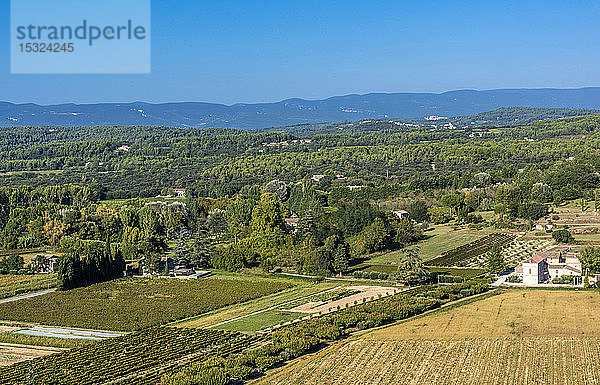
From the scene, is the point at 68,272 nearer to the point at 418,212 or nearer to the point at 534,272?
the point at 534,272

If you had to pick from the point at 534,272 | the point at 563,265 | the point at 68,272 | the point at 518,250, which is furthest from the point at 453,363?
the point at 518,250

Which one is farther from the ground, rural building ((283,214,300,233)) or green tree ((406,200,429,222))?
green tree ((406,200,429,222))

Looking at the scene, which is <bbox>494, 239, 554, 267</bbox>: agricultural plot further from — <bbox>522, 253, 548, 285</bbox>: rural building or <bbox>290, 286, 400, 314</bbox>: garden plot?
<bbox>290, 286, 400, 314</bbox>: garden plot

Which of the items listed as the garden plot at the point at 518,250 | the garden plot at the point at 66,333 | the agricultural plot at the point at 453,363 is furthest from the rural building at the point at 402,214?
the garden plot at the point at 66,333

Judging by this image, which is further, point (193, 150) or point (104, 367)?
point (193, 150)

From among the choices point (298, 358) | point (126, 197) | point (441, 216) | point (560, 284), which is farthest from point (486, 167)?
point (298, 358)

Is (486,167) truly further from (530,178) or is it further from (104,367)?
(104,367)

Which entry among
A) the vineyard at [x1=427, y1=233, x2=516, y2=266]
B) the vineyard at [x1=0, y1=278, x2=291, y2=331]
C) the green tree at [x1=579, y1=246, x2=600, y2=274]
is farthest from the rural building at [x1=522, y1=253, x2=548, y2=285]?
the vineyard at [x1=0, y1=278, x2=291, y2=331]
